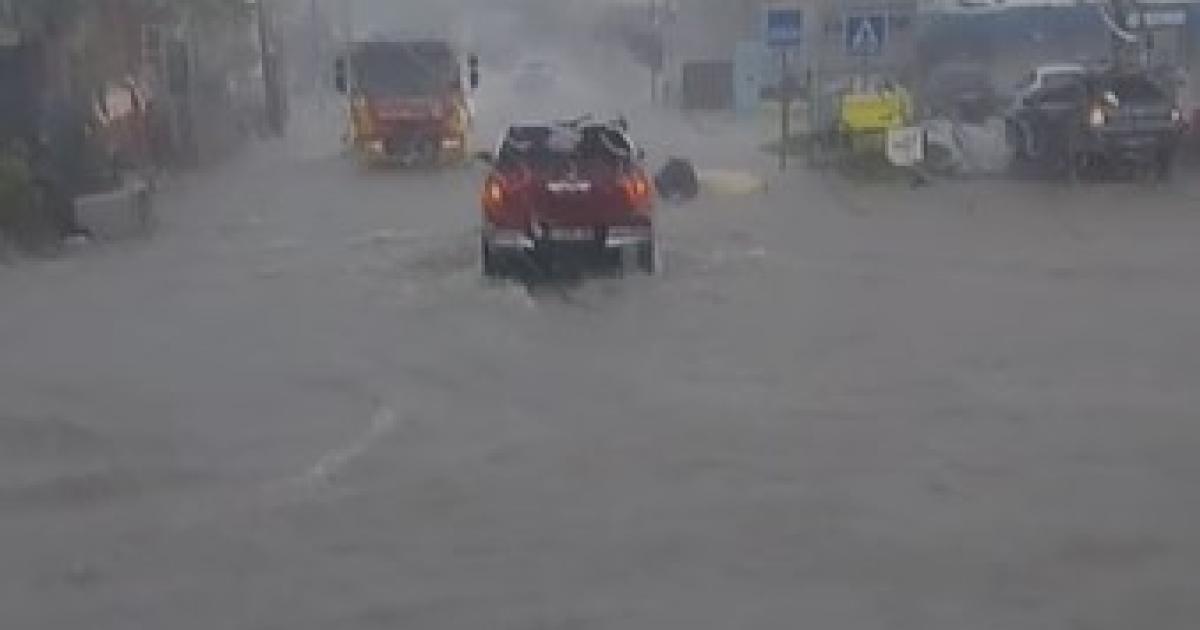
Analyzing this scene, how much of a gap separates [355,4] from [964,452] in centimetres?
9885

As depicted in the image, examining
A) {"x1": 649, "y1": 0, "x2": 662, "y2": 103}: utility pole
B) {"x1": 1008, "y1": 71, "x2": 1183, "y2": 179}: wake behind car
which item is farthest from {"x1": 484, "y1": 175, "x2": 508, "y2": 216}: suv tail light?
{"x1": 649, "y1": 0, "x2": 662, "y2": 103}: utility pole

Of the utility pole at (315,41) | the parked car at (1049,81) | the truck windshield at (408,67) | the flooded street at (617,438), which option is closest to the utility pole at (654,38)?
the utility pole at (315,41)

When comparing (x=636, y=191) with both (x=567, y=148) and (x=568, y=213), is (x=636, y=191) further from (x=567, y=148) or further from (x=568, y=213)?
(x=567, y=148)

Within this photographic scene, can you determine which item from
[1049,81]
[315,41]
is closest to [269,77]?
[1049,81]

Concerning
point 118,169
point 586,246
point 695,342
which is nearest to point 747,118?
point 118,169

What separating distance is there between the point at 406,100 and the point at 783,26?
9290mm

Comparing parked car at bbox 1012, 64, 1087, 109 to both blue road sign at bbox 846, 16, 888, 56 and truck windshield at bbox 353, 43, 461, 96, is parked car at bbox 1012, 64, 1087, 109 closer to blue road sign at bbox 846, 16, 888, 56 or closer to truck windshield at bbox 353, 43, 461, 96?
blue road sign at bbox 846, 16, 888, 56

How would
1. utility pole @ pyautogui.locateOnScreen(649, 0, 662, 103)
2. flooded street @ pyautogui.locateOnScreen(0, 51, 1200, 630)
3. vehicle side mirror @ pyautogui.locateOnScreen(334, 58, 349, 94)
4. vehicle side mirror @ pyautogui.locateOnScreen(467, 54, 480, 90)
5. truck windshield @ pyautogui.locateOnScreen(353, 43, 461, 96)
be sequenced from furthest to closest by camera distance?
1. utility pole @ pyautogui.locateOnScreen(649, 0, 662, 103)
2. vehicle side mirror @ pyautogui.locateOnScreen(467, 54, 480, 90)
3. truck windshield @ pyautogui.locateOnScreen(353, 43, 461, 96)
4. vehicle side mirror @ pyautogui.locateOnScreen(334, 58, 349, 94)
5. flooded street @ pyautogui.locateOnScreen(0, 51, 1200, 630)

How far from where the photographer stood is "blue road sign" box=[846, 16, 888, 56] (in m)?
30.6

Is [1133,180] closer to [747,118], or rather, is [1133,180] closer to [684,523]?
[684,523]

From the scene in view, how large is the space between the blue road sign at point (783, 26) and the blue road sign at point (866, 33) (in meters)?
1.22

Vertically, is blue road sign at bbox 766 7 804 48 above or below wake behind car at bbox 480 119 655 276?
above

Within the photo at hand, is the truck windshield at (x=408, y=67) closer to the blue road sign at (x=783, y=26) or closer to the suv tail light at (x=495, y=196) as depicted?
the blue road sign at (x=783, y=26)

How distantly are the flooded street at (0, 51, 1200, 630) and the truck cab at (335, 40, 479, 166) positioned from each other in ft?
47.9
